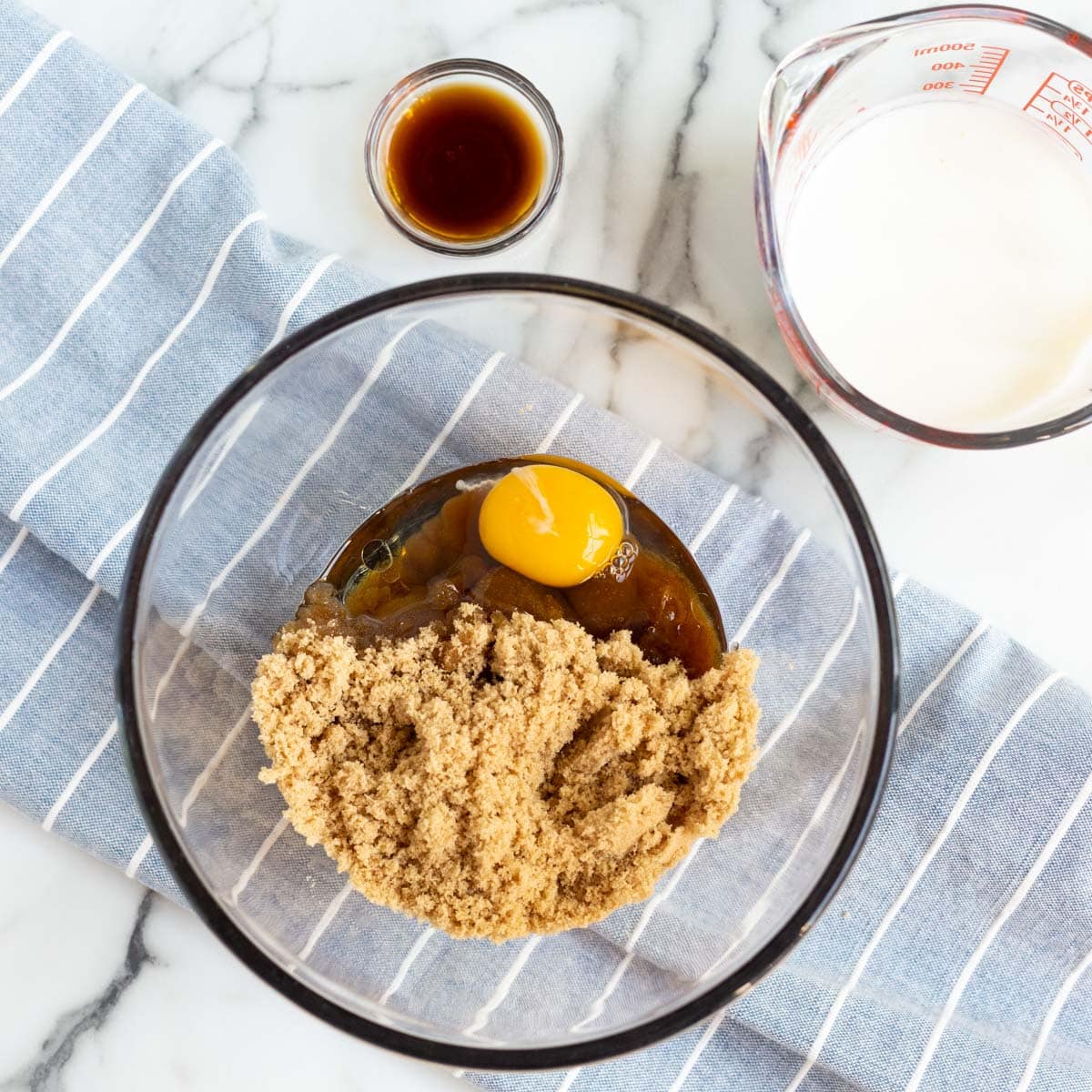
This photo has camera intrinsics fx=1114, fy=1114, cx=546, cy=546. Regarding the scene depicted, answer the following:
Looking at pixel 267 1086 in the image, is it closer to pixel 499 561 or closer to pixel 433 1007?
pixel 433 1007

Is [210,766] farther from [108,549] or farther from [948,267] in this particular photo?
[948,267]

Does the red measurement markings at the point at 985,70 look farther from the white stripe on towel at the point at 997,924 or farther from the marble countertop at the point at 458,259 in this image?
the white stripe on towel at the point at 997,924

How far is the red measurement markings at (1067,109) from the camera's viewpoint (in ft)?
4.53

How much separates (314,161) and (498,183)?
244 millimetres

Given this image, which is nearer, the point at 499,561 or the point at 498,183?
the point at 499,561

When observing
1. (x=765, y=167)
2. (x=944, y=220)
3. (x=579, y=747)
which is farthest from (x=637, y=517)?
(x=944, y=220)

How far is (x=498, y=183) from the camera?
1.50 metres

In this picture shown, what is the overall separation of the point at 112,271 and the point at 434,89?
0.48m

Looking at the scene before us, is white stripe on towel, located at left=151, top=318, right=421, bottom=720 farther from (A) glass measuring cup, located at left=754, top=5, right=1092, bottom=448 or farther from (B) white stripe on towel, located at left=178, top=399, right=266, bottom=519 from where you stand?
(A) glass measuring cup, located at left=754, top=5, right=1092, bottom=448

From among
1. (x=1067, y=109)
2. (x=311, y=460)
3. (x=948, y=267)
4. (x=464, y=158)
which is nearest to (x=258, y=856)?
(x=311, y=460)

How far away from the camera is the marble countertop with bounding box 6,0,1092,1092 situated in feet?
4.75

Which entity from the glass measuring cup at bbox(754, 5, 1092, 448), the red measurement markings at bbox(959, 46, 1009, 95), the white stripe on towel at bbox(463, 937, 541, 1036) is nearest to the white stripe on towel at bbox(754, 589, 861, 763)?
the glass measuring cup at bbox(754, 5, 1092, 448)

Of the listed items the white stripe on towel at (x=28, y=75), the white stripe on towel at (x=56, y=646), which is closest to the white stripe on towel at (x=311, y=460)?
the white stripe on towel at (x=56, y=646)

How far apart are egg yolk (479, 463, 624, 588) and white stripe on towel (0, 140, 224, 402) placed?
0.54 meters
